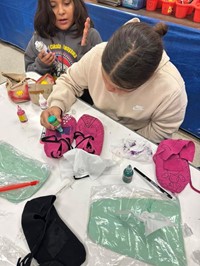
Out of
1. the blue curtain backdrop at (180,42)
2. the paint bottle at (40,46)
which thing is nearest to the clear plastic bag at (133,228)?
the paint bottle at (40,46)

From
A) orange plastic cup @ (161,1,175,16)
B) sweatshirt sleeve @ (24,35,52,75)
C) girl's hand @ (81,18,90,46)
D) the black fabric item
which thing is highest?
orange plastic cup @ (161,1,175,16)

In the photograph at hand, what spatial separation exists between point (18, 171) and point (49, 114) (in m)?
0.26

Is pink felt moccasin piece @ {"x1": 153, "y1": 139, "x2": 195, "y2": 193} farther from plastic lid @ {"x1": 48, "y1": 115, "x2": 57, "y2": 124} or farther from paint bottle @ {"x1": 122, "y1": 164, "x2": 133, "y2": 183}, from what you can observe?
plastic lid @ {"x1": 48, "y1": 115, "x2": 57, "y2": 124}

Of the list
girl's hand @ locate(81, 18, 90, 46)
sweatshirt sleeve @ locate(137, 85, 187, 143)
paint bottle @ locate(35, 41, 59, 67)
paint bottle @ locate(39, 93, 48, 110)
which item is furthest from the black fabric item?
girl's hand @ locate(81, 18, 90, 46)

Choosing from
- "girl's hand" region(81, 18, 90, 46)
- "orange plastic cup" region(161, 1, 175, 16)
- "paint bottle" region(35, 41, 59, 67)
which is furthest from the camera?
"orange plastic cup" region(161, 1, 175, 16)

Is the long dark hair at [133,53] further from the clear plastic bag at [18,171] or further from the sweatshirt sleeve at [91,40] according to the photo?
the sweatshirt sleeve at [91,40]

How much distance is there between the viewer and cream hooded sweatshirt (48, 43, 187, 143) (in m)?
0.86

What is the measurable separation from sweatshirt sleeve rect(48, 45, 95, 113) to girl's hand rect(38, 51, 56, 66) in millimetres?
215

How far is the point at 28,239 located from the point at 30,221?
0.05m

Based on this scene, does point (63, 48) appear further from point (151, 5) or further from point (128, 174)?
point (128, 174)

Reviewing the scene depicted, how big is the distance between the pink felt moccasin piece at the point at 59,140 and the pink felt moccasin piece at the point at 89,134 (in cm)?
3

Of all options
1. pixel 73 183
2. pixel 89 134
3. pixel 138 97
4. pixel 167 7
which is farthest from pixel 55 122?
pixel 167 7

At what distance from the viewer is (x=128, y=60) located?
0.68 meters

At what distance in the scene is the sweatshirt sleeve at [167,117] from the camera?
871mm
